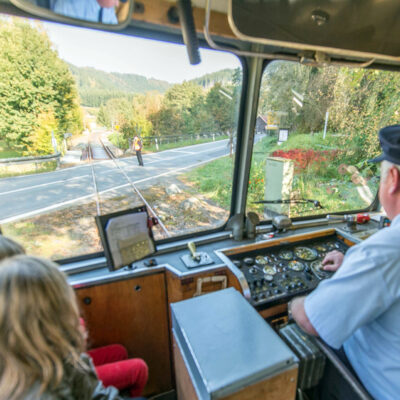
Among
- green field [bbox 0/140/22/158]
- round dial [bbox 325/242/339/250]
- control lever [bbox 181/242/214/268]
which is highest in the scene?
green field [bbox 0/140/22/158]

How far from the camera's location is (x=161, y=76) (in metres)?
1.57

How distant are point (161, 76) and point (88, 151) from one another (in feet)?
2.37

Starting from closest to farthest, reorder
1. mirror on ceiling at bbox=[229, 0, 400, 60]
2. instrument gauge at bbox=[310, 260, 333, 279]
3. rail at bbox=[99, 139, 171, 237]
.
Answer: mirror on ceiling at bbox=[229, 0, 400, 60] → instrument gauge at bbox=[310, 260, 333, 279] → rail at bbox=[99, 139, 171, 237]

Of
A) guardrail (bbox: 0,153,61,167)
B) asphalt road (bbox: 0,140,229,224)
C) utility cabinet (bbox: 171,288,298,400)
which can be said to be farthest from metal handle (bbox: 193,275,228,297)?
guardrail (bbox: 0,153,61,167)

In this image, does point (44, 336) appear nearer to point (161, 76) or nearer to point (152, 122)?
point (152, 122)

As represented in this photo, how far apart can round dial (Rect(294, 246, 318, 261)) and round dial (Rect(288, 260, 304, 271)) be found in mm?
94

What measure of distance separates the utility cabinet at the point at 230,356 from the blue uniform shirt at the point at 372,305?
184 millimetres

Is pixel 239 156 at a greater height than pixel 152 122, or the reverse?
pixel 152 122

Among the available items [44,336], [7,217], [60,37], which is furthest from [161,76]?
[44,336]

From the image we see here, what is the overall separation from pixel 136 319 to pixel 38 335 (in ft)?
3.00

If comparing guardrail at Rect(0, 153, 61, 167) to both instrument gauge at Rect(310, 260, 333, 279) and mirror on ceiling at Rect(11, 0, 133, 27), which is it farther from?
instrument gauge at Rect(310, 260, 333, 279)

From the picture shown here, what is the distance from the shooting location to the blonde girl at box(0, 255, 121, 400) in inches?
27.2

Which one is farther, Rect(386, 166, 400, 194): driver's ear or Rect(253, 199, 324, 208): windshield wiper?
Rect(253, 199, 324, 208): windshield wiper

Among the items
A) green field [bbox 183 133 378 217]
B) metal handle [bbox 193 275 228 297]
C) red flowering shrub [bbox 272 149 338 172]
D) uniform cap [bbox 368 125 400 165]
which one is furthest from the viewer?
red flowering shrub [bbox 272 149 338 172]
